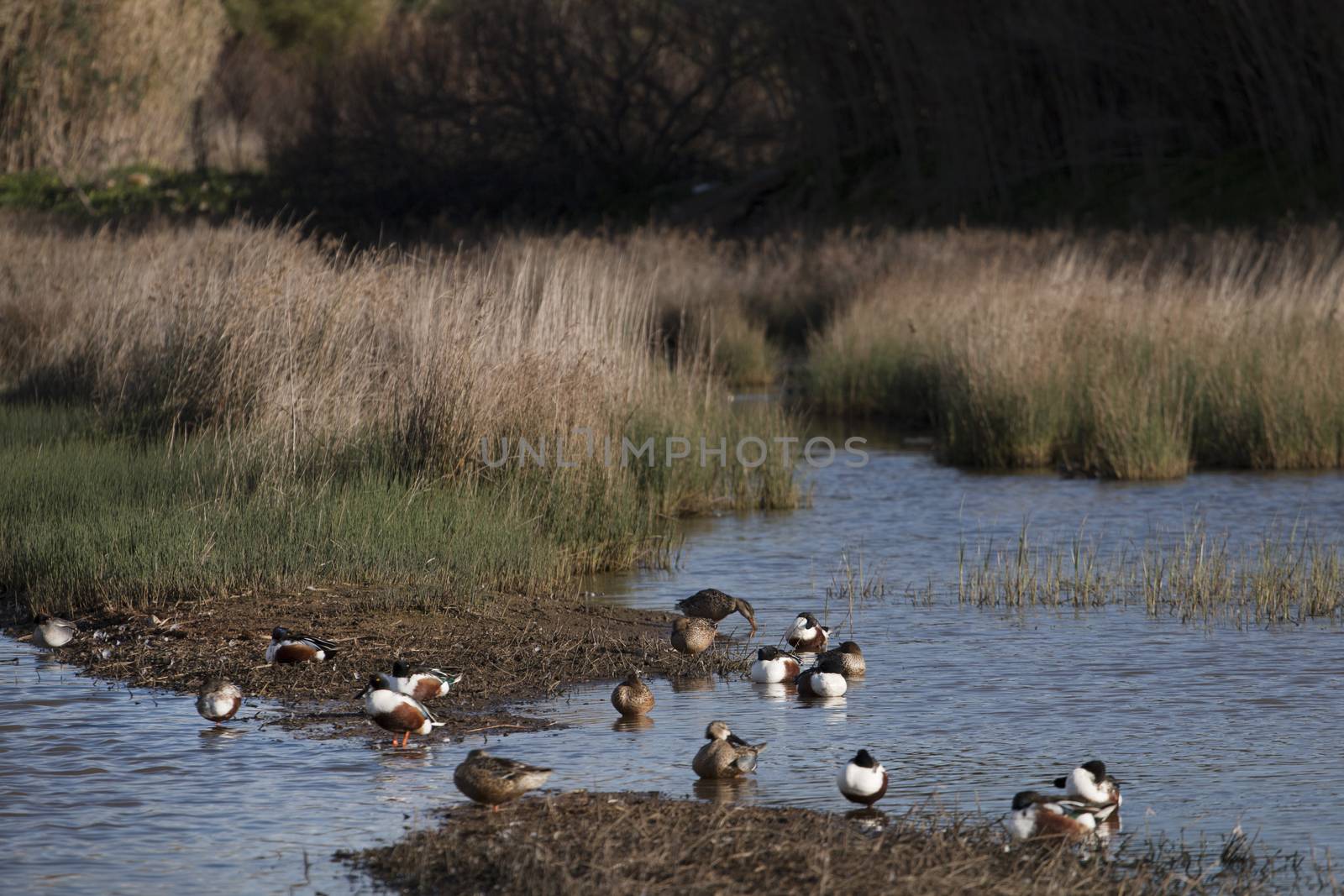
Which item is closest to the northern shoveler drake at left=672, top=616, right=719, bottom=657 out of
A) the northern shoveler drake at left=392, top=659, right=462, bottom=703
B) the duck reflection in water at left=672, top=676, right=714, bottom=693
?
the duck reflection in water at left=672, top=676, right=714, bottom=693

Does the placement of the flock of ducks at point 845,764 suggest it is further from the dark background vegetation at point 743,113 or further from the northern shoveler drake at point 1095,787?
the dark background vegetation at point 743,113

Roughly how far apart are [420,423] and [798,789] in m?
5.53

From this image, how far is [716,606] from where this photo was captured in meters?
9.84

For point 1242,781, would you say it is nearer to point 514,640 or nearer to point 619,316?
point 514,640

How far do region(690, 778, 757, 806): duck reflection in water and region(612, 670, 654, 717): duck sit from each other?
3.32ft

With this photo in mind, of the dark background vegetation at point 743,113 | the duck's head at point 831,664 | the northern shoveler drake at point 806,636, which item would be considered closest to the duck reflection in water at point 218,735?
the duck's head at point 831,664

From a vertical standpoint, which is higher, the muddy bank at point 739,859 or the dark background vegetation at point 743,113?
the dark background vegetation at point 743,113

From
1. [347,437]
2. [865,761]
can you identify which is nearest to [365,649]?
[865,761]

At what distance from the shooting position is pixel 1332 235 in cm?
2116

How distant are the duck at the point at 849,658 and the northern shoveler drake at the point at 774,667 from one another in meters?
0.17

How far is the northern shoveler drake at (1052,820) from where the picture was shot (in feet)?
19.4

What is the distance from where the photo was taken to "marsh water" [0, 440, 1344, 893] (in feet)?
20.5

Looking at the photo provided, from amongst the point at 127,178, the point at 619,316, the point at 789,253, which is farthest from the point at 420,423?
the point at 127,178

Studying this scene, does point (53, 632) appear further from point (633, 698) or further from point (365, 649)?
point (633, 698)
